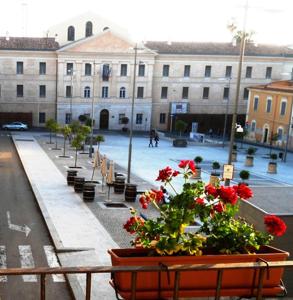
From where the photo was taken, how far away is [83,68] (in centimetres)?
5881

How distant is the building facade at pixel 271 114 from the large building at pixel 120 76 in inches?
151

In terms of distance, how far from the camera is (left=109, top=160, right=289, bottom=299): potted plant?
5.41 meters

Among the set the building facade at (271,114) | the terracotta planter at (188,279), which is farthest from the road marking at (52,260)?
the building facade at (271,114)

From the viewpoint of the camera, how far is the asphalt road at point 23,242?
1259 centimetres

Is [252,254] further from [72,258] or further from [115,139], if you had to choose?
[115,139]

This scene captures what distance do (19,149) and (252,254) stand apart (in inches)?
1478

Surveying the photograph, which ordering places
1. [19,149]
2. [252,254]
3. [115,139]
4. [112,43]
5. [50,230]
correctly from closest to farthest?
[252,254]
[50,230]
[19,149]
[115,139]
[112,43]

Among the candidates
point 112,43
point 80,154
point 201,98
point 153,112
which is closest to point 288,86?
point 201,98

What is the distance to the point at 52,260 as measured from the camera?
15016 millimetres

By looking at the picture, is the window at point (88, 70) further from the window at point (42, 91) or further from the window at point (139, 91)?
the window at point (139, 91)

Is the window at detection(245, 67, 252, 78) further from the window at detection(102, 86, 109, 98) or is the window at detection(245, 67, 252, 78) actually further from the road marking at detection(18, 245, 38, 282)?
the road marking at detection(18, 245, 38, 282)

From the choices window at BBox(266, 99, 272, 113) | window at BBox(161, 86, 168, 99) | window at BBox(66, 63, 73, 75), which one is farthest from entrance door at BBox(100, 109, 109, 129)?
window at BBox(266, 99, 272, 113)

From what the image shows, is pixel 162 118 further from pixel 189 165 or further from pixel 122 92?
pixel 189 165

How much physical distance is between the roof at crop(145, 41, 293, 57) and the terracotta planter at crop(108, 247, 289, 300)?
188ft
